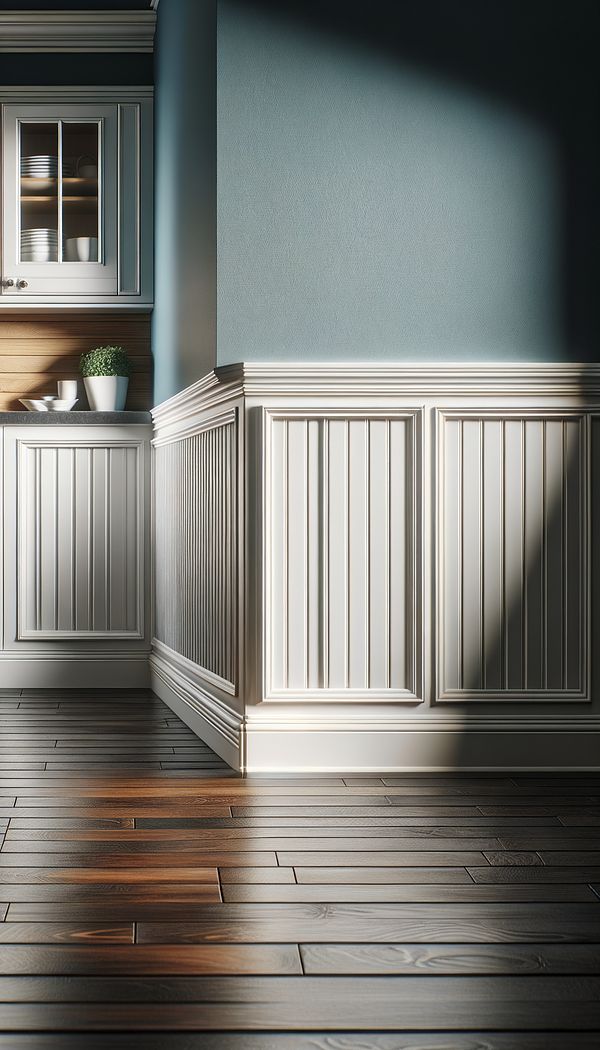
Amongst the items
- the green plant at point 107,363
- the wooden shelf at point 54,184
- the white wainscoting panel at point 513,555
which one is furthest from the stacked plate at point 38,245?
the white wainscoting panel at point 513,555

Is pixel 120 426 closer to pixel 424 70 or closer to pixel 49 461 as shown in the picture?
pixel 49 461

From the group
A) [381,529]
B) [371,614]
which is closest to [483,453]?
[381,529]

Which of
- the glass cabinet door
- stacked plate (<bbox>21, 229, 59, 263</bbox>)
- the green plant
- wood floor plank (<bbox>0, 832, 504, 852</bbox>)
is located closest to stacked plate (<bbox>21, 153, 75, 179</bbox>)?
the glass cabinet door

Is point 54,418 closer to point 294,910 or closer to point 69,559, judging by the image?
point 69,559

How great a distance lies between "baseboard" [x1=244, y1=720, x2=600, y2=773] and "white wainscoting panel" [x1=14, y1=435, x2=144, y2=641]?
1.35 meters

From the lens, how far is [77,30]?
3646 millimetres

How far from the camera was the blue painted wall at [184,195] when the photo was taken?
2.43m

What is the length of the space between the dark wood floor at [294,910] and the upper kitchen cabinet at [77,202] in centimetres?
187

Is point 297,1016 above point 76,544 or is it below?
below

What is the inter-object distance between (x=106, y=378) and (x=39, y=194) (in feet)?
2.20

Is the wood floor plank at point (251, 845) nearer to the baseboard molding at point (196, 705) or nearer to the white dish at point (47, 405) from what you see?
the baseboard molding at point (196, 705)

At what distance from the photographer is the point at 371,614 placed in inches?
88.7

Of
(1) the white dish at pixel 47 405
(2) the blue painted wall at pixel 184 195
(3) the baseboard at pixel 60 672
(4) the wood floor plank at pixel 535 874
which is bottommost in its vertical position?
(4) the wood floor plank at pixel 535 874

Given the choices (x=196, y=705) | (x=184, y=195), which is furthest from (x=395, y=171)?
(x=196, y=705)
